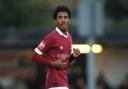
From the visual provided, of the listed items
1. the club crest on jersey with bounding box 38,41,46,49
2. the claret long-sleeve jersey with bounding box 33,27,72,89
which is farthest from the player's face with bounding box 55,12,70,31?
the club crest on jersey with bounding box 38,41,46,49

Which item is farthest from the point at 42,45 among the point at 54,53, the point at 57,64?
the point at 57,64

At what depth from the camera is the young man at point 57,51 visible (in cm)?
1145

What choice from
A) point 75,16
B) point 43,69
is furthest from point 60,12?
point 75,16

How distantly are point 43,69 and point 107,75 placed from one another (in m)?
2.28

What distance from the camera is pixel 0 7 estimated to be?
4059 cm

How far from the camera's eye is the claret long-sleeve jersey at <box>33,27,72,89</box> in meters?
11.5

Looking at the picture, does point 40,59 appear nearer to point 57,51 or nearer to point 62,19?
point 57,51

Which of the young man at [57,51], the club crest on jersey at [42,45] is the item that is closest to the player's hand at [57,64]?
the young man at [57,51]

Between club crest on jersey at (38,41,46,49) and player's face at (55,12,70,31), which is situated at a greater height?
player's face at (55,12,70,31)

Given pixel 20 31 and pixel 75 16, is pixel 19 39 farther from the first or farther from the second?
pixel 75 16

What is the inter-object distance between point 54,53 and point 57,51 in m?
0.05

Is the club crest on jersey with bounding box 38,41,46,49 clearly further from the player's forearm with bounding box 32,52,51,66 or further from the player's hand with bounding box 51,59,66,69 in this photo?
the player's hand with bounding box 51,59,66,69

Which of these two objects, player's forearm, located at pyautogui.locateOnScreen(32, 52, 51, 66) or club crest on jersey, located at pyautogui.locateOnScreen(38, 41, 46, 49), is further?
club crest on jersey, located at pyautogui.locateOnScreen(38, 41, 46, 49)

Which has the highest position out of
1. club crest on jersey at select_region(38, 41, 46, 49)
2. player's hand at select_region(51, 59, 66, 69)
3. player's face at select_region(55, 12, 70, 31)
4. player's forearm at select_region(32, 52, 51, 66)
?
player's face at select_region(55, 12, 70, 31)
